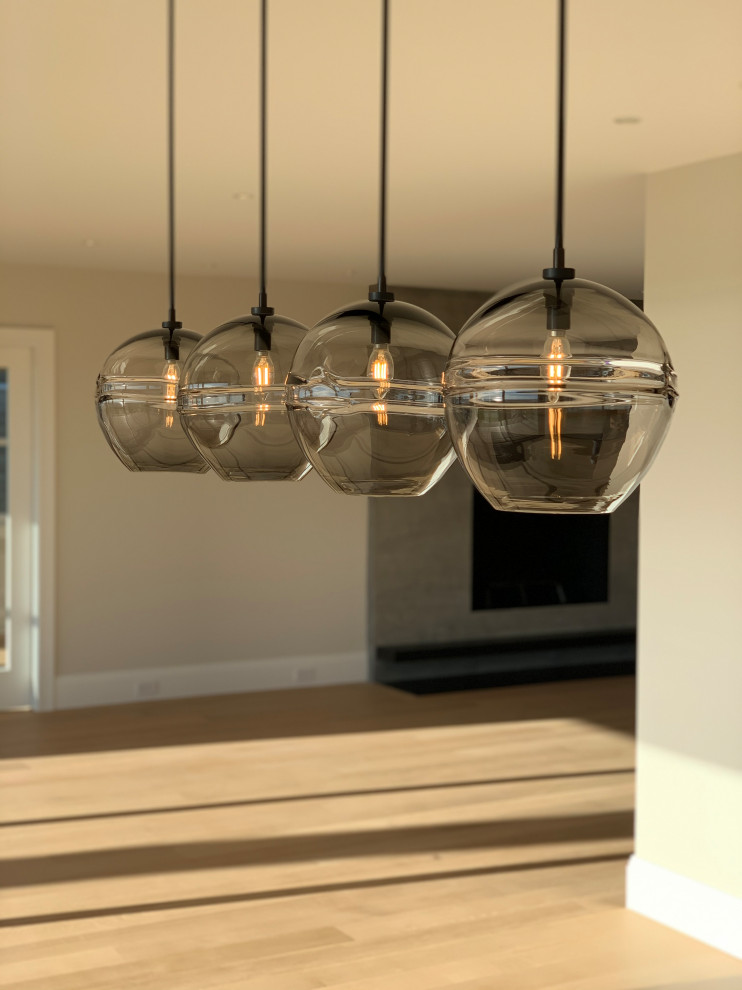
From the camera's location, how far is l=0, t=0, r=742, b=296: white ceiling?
2.76m

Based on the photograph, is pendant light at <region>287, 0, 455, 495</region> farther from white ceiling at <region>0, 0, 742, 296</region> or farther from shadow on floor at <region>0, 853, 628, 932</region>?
shadow on floor at <region>0, 853, 628, 932</region>

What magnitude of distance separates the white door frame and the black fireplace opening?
3082 millimetres

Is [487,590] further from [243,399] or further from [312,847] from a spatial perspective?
[243,399]

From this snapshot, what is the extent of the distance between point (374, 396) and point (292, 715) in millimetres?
6309

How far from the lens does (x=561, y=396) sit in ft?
3.46

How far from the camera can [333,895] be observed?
4.42 meters

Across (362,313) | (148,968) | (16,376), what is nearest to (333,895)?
(148,968)

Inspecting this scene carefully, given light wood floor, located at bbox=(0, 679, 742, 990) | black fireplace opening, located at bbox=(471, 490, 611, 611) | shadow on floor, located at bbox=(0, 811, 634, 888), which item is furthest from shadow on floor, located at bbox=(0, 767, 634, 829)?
black fireplace opening, located at bbox=(471, 490, 611, 611)

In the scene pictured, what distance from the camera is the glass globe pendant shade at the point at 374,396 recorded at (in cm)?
127

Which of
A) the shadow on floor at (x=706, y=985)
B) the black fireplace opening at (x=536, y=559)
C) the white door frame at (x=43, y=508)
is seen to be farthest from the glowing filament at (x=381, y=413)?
the black fireplace opening at (x=536, y=559)

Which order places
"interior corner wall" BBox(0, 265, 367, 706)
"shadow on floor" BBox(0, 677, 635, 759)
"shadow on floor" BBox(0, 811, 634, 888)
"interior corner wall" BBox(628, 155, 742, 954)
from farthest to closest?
"interior corner wall" BBox(0, 265, 367, 706) → "shadow on floor" BBox(0, 677, 635, 759) → "shadow on floor" BBox(0, 811, 634, 888) → "interior corner wall" BBox(628, 155, 742, 954)

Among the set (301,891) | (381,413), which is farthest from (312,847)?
(381,413)

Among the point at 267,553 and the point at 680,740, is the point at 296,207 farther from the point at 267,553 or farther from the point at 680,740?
the point at 267,553

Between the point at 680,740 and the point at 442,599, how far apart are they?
176 inches
